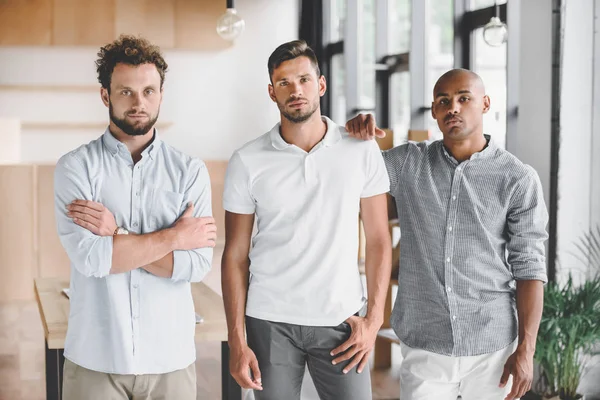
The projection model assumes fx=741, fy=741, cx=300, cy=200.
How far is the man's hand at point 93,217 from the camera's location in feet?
6.12

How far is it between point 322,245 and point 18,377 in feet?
9.38

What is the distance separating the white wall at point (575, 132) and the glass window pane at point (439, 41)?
176 centimetres

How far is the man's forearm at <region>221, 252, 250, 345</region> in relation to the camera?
1.95 m

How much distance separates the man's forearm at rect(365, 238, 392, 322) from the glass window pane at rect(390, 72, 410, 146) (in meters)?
4.50

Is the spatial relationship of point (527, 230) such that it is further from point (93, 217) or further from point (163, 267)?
point (93, 217)

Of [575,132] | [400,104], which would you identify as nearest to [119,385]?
[575,132]

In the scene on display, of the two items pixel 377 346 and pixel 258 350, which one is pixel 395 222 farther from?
pixel 258 350

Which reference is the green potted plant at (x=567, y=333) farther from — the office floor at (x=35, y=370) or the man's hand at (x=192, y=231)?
the man's hand at (x=192, y=231)

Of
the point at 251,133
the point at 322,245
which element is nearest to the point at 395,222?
the point at 322,245

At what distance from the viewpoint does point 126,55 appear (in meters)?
1.95

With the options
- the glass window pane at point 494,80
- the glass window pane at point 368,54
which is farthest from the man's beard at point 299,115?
the glass window pane at point 368,54

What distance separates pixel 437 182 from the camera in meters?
2.17

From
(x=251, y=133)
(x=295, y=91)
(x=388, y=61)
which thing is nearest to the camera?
(x=295, y=91)

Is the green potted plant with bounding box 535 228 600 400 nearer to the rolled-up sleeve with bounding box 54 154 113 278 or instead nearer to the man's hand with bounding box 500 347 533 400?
the man's hand with bounding box 500 347 533 400
